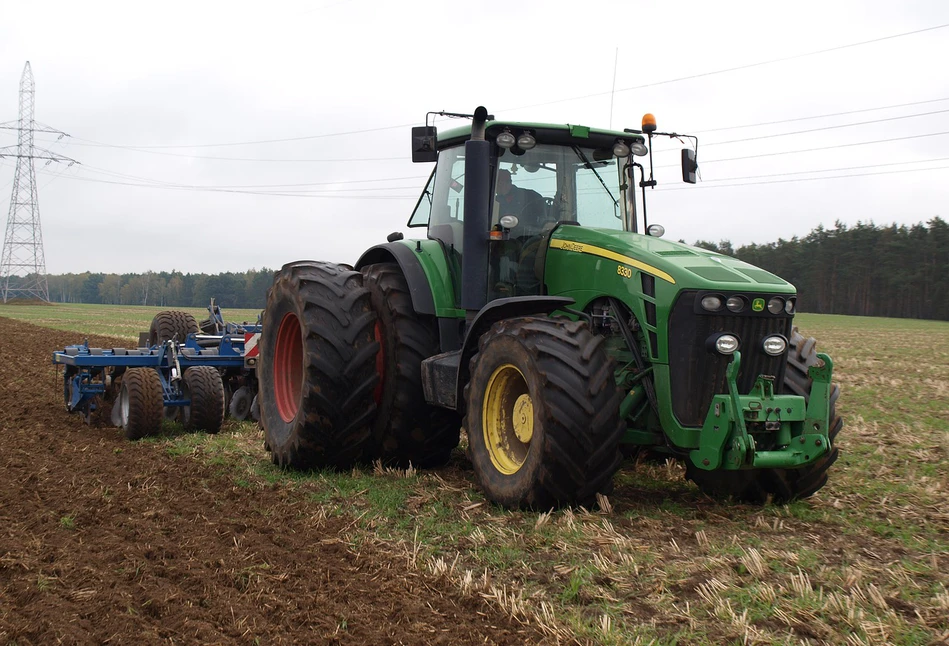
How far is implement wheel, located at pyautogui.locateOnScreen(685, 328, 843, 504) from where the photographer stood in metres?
5.89

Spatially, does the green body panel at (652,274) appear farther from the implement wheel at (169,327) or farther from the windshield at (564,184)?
the implement wheel at (169,327)

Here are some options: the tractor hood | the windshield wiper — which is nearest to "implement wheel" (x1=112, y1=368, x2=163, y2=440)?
the tractor hood

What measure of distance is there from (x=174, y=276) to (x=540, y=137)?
10191cm

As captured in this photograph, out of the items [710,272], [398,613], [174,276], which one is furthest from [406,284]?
[174,276]

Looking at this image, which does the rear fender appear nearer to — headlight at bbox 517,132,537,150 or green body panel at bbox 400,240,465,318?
green body panel at bbox 400,240,465,318

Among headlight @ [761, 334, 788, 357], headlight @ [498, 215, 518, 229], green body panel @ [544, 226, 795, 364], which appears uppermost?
headlight @ [498, 215, 518, 229]

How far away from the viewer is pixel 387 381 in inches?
278

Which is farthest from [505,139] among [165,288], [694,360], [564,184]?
[165,288]

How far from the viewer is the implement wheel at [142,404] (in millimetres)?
8523

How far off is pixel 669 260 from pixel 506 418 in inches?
60.5

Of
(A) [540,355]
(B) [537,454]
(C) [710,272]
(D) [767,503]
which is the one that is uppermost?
(C) [710,272]

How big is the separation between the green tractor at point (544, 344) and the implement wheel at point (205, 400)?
1.08 meters

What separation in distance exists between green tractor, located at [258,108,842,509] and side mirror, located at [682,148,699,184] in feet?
0.05

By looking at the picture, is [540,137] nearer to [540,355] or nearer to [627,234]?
[627,234]
